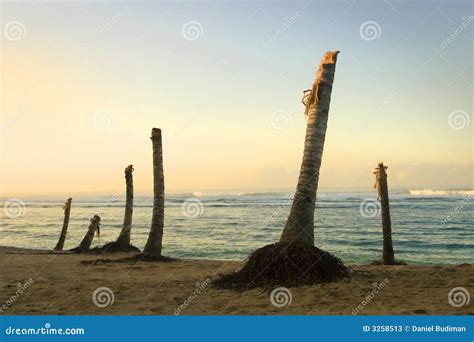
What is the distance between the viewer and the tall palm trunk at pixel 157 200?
1795cm

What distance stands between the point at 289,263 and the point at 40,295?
5.58 metres

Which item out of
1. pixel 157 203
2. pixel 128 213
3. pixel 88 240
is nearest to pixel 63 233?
pixel 88 240

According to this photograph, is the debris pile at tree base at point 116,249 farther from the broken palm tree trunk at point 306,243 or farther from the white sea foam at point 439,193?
the white sea foam at point 439,193

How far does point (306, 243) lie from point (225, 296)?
220 centimetres

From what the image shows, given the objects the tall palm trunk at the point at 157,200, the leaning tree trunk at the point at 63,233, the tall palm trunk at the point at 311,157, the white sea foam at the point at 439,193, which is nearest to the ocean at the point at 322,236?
the leaning tree trunk at the point at 63,233

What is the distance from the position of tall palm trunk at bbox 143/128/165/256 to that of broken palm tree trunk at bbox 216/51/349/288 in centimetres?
802

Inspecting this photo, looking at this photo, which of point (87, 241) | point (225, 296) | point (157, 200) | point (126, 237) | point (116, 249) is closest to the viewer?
point (225, 296)

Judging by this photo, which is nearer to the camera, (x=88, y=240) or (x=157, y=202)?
(x=157, y=202)

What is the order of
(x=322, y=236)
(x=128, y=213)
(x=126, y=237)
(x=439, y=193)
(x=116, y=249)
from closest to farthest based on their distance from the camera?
1. (x=116, y=249)
2. (x=126, y=237)
3. (x=128, y=213)
4. (x=322, y=236)
5. (x=439, y=193)

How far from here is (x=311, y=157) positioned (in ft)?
35.8

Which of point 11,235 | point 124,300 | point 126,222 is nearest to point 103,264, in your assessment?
point 126,222

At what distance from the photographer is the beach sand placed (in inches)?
312

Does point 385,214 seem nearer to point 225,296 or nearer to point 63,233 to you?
point 225,296

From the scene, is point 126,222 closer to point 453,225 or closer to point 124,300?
point 124,300
